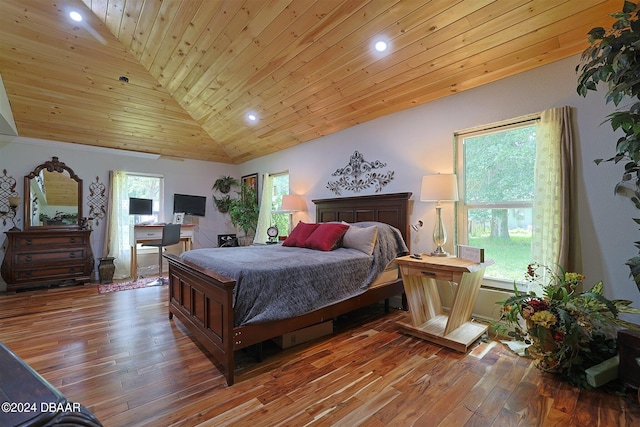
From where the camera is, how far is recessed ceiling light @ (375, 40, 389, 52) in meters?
2.58

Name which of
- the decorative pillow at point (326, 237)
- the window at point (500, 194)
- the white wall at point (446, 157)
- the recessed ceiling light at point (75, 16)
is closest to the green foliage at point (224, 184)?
the white wall at point (446, 157)

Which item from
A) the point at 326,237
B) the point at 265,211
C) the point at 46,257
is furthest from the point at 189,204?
the point at 326,237

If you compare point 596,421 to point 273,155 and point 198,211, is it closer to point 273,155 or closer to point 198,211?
point 273,155

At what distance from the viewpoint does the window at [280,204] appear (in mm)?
5484

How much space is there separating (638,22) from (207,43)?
3610 millimetres

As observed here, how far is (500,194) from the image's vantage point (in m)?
2.74

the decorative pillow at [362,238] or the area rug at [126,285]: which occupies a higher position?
the decorative pillow at [362,238]

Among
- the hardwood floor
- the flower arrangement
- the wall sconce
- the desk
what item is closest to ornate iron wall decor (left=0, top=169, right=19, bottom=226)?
the desk

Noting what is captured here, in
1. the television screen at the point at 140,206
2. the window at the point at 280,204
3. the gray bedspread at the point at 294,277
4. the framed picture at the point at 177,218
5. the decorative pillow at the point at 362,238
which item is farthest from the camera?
the framed picture at the point at 177,218

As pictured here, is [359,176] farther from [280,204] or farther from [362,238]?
[280,204]

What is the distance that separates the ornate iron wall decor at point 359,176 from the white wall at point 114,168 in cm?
349

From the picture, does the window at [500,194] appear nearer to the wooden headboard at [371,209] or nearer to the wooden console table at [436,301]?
the wooden console table at [436,301]

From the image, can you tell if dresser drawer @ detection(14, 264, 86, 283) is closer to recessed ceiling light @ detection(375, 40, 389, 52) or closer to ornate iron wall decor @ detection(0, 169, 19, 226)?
ornate iron wall decor @ detection(0, 169, 19, 226)

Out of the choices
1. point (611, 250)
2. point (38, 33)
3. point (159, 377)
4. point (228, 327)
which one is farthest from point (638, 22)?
point (38, 33)
